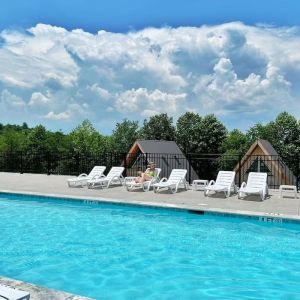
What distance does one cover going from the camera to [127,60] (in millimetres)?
24594

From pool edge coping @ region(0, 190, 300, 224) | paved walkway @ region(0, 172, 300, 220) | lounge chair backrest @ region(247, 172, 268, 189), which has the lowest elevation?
pool edge coping @ region(0, 190, 300, 224)

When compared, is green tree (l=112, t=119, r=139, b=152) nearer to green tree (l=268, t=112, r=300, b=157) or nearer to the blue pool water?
green tree (l=268, t=112, r=300, b=157)

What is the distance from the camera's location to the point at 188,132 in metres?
45.0

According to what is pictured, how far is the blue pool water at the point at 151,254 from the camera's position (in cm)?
542

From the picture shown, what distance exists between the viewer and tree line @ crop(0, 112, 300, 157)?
39.1 meters

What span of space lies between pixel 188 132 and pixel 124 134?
1224cm

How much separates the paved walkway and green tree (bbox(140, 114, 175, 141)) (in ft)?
110

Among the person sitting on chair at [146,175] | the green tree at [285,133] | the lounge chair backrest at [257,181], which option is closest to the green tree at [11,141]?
the green tree at [285,133]

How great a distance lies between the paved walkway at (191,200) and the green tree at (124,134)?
3907 cm

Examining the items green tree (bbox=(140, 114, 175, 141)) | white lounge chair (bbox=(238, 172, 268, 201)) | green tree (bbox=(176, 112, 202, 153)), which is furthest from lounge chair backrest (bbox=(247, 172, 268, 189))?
green tree (bbox=(140, 114, 175, 141))

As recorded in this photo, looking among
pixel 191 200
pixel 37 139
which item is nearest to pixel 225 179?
pixel 191 200

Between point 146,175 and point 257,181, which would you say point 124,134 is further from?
point 257,181

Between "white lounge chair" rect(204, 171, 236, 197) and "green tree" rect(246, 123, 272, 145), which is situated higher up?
"green tree" rect(246, 123, 272, 145)

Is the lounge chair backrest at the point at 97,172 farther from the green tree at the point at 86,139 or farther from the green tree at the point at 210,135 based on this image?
the green tree at the point at 86,139
